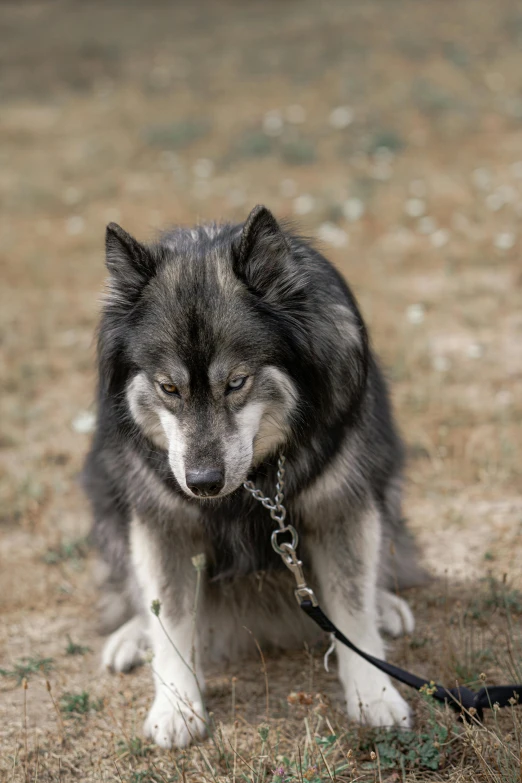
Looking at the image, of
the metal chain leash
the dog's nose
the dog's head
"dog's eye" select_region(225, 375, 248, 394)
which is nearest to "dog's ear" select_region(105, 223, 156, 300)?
the dog's head

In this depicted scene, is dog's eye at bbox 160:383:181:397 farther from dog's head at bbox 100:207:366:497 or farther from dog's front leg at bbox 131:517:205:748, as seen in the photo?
dog's front leg at bbox 131:517:205:748

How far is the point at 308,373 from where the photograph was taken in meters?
2.62

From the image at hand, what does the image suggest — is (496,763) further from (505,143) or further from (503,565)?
(505,143)

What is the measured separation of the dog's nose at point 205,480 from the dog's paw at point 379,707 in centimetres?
93

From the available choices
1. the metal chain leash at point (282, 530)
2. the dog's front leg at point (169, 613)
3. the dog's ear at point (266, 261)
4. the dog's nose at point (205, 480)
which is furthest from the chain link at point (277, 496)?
the dog's ear at point (266, 261)

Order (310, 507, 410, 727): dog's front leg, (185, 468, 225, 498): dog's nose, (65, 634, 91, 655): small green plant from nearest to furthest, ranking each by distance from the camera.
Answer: (185, 468, 225, 498): dog's nose → (310, 507, 410, 727): dog's front leg → (65, 634, 91, 655): small green plant

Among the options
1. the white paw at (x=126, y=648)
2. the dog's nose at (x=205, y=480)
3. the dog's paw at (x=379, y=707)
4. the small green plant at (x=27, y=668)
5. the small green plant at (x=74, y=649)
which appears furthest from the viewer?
the small green plant at (x=74, y=649)

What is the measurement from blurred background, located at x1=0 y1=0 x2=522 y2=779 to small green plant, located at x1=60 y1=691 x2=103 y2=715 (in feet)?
0.22

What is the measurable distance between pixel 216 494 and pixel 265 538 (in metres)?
0.51

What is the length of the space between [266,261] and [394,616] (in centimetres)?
171

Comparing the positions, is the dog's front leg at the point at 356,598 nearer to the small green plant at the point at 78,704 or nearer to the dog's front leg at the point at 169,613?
the dog's front leg at the point at 169,613

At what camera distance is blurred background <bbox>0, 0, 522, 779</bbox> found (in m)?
4.26

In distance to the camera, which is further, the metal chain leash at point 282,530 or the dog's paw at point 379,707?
the dog's paw at point 379,707

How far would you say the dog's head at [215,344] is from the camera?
246cm
